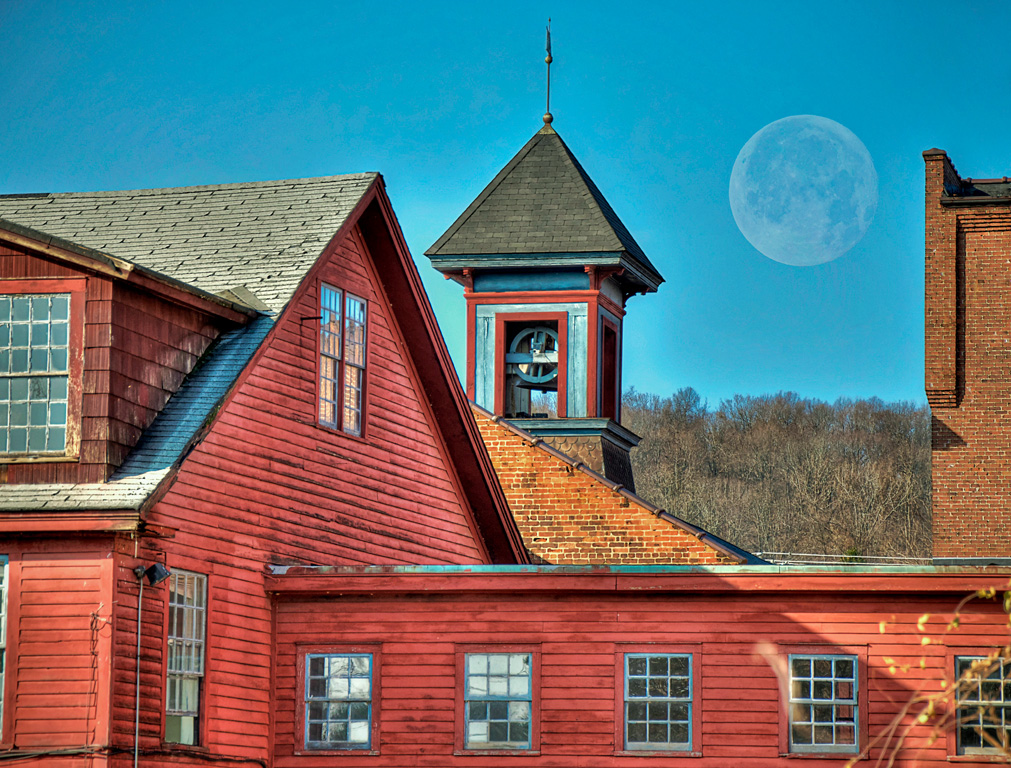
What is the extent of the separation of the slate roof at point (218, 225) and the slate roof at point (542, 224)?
11691 millimetres

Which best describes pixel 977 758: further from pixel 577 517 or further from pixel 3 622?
pixel 577 517

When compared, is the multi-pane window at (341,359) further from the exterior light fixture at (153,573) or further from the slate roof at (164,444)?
the exterior light fixture at (153,573)

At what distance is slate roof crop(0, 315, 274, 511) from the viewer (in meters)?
16.2

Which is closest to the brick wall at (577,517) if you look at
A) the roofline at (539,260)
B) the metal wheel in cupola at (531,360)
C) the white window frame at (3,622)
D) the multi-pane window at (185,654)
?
the metal wheel in cupola at (531,360)

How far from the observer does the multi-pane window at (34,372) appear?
17.0 metres

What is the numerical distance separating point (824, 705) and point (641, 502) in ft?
37.6

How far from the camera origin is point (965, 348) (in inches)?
1415

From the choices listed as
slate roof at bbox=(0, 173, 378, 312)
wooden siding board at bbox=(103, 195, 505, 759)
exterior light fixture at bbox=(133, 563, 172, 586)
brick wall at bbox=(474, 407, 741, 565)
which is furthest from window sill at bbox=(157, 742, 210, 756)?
brick wall at bbox=(474, 407, 741, 565)

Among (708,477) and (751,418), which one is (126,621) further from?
(751,418)

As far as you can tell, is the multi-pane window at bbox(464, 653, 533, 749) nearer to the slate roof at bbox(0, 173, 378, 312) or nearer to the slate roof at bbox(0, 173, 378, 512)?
the slate roof at bbox(0, 173, 378, 512)

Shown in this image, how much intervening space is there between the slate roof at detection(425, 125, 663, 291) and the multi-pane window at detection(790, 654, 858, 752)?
54.5 feet

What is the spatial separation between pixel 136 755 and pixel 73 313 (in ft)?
15.4

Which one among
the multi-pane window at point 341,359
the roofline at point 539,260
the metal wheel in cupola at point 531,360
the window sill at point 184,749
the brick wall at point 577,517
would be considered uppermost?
the roofline at point 539,260

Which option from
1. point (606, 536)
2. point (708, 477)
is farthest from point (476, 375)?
point (708, 477)
